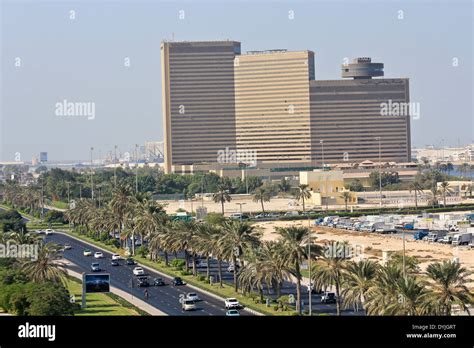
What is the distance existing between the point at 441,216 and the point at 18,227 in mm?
39053

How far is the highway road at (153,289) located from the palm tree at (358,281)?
5859mm

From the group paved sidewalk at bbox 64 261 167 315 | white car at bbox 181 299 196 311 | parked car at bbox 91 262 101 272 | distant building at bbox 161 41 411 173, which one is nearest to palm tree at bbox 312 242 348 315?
white car at bbox 181 299 196 311

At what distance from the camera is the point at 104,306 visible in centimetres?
4203

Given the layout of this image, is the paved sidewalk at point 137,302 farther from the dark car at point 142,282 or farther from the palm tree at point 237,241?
the palm tree at point 237,241

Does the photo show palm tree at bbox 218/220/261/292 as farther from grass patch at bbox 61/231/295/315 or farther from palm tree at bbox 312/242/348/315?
palm tree at bbox 312/242/348/315

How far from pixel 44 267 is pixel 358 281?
54.5 ft

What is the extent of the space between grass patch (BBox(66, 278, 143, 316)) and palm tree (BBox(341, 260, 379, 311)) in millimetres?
8690

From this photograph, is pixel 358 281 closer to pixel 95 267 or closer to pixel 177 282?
pixel 177 282

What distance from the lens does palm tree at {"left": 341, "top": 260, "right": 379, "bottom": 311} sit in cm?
3488

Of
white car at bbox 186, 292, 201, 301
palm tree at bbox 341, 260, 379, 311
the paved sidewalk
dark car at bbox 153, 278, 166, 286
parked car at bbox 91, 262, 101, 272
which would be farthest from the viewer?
parked car at bbox 91, 262, 101, 272

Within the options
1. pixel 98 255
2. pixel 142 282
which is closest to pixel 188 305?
pixel 142 282

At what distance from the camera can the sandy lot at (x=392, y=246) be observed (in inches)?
2394
